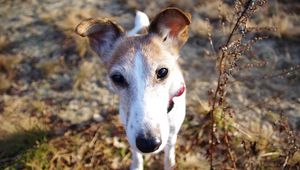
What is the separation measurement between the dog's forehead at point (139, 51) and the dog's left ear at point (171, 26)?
3.4 inches

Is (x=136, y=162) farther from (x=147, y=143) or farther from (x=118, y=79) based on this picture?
(x=147, y=143)

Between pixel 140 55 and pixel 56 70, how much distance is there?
9.43 ft

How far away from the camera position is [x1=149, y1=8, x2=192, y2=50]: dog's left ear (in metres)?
3.45

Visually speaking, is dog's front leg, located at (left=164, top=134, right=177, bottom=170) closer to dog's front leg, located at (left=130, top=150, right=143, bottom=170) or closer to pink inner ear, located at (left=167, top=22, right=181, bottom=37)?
dog's front leg, located at (left=130, top=150, right=143, bottom=170)

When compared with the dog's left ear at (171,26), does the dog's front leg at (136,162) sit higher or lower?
lower

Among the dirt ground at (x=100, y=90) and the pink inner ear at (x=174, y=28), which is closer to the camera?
Result: the pink inner ear at (x=174, y=28)

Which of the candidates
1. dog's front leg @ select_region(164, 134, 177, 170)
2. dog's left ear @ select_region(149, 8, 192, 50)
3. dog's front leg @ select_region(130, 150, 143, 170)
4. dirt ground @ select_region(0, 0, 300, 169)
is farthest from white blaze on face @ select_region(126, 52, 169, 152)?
dog's front leg @ select_region(130, 150, 143, 170)

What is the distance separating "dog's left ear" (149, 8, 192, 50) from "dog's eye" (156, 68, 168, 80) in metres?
0.47

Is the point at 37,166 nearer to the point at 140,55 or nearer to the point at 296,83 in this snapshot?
the point at 140,55

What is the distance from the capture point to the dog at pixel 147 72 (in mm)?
3031

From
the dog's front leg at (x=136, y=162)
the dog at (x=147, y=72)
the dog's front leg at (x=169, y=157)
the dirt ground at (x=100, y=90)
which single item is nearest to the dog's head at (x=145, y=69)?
the dog at (x=147, y=72)

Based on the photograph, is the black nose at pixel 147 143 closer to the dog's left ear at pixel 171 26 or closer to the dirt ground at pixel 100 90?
the dog's left ear at pixel 171 26

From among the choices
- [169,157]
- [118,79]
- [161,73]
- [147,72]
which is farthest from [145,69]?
[169,157]

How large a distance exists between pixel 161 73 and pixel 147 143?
628 mm
